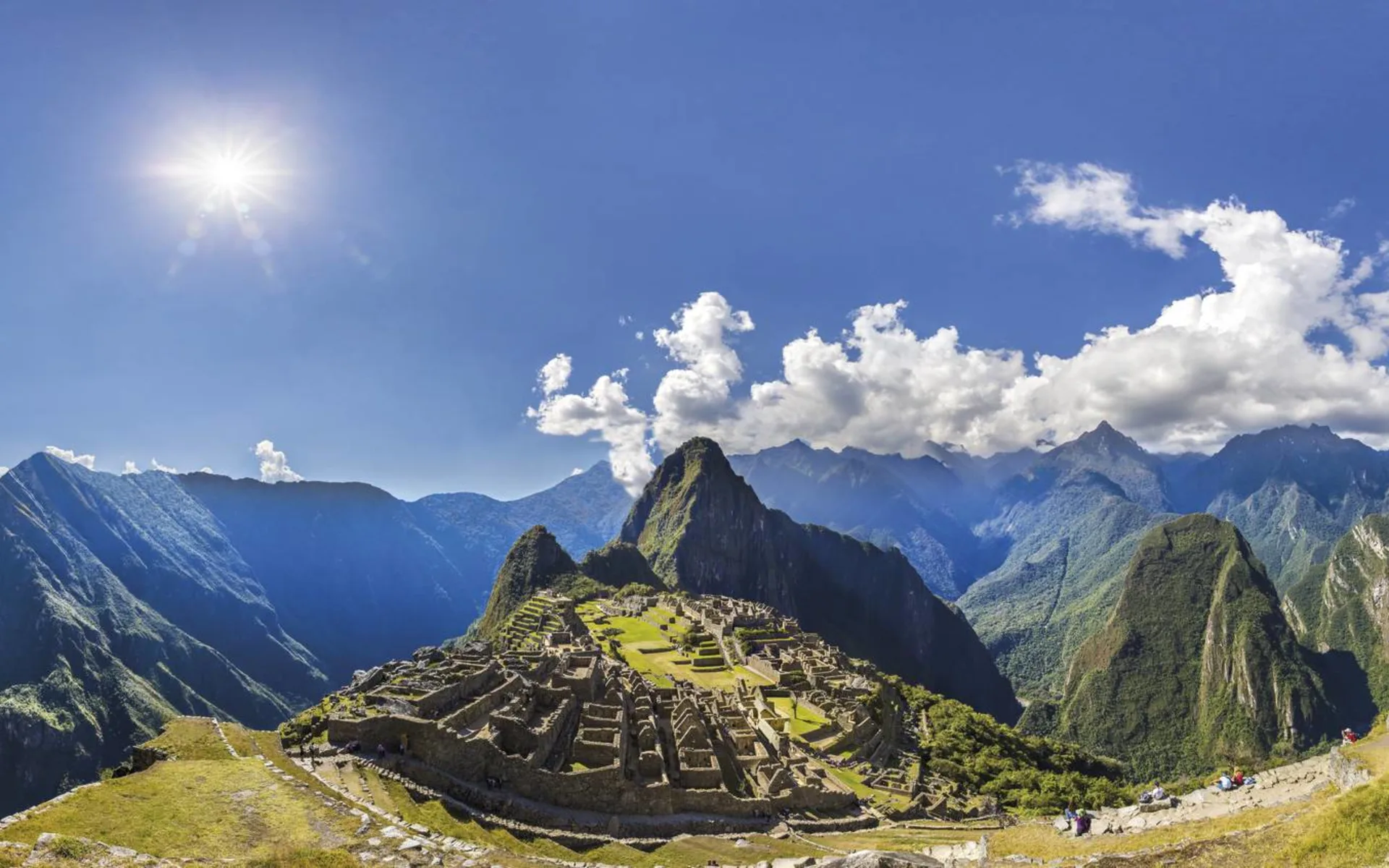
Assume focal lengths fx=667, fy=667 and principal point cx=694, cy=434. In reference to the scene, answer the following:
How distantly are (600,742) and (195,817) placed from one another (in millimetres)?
18191

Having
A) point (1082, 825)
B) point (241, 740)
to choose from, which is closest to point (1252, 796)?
point (1082, 825)

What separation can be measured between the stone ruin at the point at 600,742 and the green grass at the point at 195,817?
6299 mm

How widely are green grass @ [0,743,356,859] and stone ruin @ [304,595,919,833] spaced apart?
20.7 feet

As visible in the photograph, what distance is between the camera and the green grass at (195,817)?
17.3 m

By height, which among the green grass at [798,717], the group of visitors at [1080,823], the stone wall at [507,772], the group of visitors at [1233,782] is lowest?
the green grass at [798,717]

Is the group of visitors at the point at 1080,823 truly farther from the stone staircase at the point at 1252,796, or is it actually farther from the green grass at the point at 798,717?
the green grass at the point at 798,717

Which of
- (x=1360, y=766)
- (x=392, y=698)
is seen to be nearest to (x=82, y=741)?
(x=392, y=698)

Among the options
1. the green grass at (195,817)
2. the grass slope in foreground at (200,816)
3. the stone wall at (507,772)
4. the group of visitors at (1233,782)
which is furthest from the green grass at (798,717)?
the green grass at (195,817)

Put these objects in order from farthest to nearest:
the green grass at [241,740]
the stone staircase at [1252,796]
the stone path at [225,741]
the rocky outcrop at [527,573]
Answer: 1. the rocky outcrop at [527,573]
2. the green grass at [241,740]
3. the stone path at [225,741]
4. the stone staircase at [1252,796]

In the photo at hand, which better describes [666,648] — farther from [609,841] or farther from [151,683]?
[151,683]

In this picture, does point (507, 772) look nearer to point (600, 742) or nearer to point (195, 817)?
point (600, 742)

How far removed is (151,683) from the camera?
19812 centimetres

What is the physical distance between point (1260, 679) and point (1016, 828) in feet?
765

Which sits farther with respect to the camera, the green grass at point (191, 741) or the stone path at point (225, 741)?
the stone path at point (225, 741)
